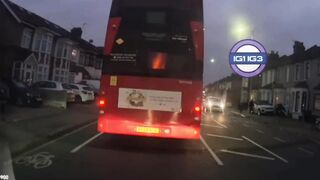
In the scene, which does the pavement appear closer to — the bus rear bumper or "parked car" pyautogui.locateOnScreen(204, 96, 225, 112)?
the bus rear bumper

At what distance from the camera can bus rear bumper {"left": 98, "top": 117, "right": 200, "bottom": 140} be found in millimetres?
14867

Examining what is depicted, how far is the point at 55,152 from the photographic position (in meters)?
13.9

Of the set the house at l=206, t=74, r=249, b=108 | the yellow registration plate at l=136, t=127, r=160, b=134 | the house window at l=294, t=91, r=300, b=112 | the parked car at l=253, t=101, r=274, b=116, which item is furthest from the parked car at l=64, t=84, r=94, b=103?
the house at l=206, t=74, r=249, b=108

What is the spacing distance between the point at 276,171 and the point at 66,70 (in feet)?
156

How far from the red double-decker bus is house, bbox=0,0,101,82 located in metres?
23.8

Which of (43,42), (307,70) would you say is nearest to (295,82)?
(307,70)

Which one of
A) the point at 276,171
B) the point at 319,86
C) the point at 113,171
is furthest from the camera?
the point at 319,86

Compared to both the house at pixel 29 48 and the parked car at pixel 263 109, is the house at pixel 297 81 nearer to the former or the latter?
the parked car at pixel 263 109

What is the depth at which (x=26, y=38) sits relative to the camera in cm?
4591

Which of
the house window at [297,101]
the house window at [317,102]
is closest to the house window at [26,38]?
the house window at [317,102]

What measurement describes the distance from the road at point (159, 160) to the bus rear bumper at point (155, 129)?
0.53 metres

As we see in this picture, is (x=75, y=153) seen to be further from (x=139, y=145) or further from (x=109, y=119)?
(x=139, y=145)

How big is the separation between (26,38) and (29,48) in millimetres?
1265

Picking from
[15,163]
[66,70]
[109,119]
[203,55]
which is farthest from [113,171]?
[66,70]
